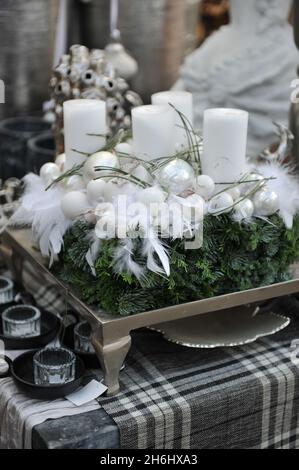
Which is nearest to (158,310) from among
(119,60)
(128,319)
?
(128,319)

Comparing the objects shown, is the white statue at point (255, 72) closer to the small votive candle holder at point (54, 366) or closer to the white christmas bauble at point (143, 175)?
the white christmas bauble at point (143, 175)

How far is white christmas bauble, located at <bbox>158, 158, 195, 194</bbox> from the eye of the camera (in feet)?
2.69

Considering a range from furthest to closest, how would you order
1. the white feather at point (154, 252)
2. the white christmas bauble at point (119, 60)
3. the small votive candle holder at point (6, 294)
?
the white christmas bauble at point (119, 60)
the small votive candle holder at point (6, 294)
the white feather at point (154, 252)

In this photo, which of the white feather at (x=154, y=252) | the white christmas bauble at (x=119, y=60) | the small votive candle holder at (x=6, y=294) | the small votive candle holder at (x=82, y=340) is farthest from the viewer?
the white christmas bauble at (x=119, y=60)

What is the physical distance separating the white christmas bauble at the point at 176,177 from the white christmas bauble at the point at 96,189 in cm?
7

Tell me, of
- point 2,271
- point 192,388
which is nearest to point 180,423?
point 192,388

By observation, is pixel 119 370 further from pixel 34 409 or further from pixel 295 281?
pixel 295 281

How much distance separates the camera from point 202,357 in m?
0.89

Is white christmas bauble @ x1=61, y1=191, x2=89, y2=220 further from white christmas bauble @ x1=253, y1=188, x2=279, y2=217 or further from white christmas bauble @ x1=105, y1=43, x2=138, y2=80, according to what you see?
white christmas bauble @ x1=105, y1=43, x2=138, y2=80

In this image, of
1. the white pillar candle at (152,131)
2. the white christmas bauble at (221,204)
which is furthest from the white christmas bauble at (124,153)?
the white christmas bauble at (221,204)

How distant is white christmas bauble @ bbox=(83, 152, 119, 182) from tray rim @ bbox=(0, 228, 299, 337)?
5.2 inches

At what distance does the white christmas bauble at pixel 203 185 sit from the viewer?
83 cm

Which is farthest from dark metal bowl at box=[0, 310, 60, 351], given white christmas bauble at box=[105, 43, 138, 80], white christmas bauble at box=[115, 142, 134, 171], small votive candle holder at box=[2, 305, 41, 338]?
white christmas bauble at box=[105, 43, 138, 80]
